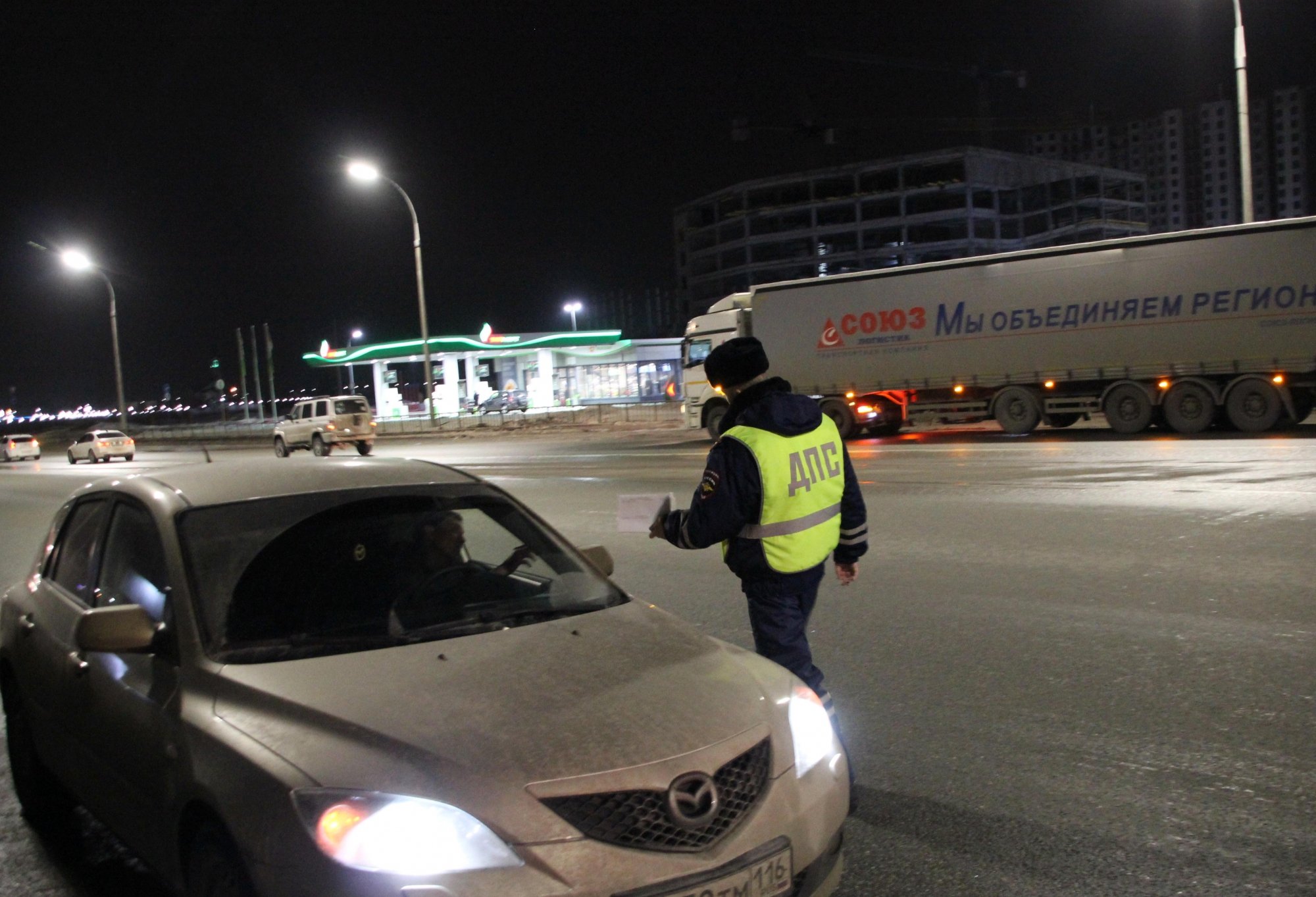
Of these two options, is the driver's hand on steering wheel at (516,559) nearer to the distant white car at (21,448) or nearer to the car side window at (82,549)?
the car side window at (82,549)

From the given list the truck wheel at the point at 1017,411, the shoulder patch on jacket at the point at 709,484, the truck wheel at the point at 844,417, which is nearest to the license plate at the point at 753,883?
the shoulder patch on jacket at the point at 709,484

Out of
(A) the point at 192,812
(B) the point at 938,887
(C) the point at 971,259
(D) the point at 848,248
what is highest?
(D) the point at 848,248

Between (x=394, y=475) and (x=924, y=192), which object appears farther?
(x=924, y=192)

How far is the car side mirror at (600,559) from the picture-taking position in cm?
427

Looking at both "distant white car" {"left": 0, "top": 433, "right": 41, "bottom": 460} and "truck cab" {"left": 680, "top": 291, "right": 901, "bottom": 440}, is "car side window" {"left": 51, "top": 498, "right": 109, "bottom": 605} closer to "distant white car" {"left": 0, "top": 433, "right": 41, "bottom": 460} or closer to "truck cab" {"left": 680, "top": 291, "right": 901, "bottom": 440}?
"truck cab" {"left": 680, "top": 291, "right": 901, "bottom": 440}

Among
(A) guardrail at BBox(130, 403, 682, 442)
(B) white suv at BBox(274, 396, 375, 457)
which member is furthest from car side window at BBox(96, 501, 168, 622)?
(A) guardrail at BBox(130, 403, 682, 442)

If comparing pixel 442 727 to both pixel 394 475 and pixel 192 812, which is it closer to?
pixel 192 812

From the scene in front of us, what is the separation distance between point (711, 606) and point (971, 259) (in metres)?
18.8

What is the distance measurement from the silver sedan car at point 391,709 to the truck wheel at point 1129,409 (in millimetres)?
20318

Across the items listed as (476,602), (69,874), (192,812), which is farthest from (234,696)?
(69,874)

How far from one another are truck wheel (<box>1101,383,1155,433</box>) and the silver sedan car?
66.7ft

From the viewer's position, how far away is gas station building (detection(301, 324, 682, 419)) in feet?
184

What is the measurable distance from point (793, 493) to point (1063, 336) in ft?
67.7

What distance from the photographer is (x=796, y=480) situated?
4.01 m
